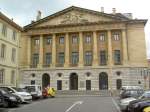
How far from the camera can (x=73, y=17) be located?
62.2 m

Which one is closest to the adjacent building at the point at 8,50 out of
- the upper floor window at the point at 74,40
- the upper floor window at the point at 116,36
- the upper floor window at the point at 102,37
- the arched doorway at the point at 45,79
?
the arched doorway at the point at 45,79

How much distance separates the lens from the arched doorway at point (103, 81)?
58.3 metres

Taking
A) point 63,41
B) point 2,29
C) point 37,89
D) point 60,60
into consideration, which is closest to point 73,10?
point 63,41

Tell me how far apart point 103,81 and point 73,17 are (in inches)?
624

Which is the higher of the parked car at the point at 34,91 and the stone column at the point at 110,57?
the stone column at the point at 110,57

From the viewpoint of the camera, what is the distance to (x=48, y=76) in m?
62.3

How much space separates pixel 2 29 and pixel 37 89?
11239 millimetres

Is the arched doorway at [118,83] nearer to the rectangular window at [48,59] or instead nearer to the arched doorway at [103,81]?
the arched doorway at [103,81]

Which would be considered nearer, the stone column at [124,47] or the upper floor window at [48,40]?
the stone column at [124,47]

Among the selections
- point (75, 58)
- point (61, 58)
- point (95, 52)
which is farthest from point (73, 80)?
point (95, 52)

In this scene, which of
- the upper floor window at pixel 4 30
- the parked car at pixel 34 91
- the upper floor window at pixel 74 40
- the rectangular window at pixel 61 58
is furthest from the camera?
the upper floor window at pixel 74 40

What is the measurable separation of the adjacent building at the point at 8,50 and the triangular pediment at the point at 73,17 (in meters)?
18.1

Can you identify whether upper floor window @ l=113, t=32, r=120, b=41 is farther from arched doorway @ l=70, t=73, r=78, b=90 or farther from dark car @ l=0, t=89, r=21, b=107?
dark car @ l=0, t=89, r=21, b=107

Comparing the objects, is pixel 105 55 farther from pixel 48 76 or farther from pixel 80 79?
pixel 48 76
